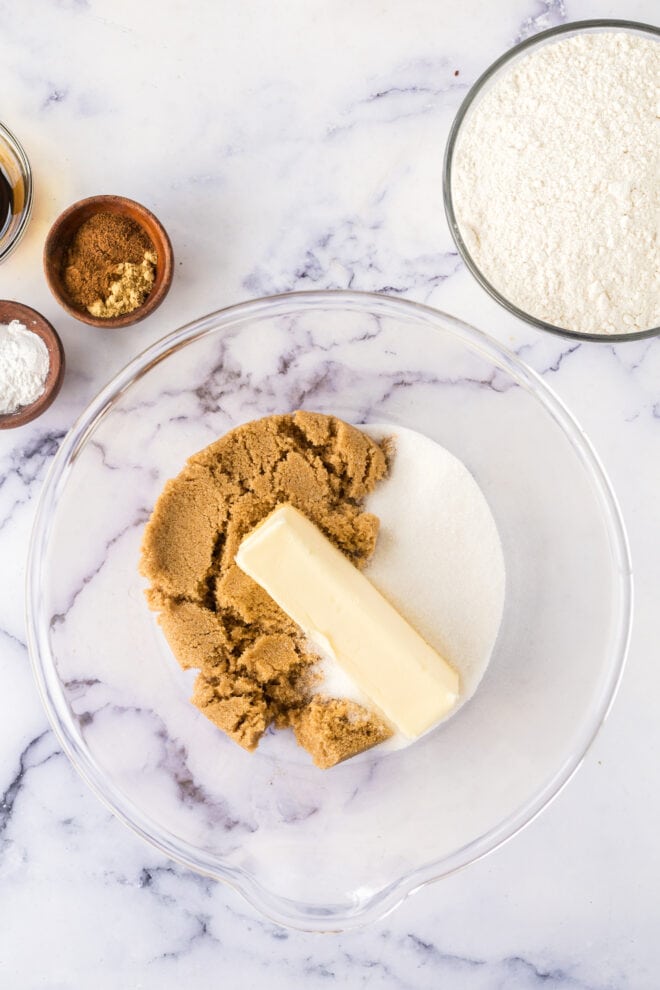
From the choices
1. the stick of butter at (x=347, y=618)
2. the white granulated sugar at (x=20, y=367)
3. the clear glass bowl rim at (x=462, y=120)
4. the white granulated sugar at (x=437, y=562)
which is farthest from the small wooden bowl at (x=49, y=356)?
the clear glass bowl rim at (x=462, y=120)

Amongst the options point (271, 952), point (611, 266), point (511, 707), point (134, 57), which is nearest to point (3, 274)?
point (134, 57)

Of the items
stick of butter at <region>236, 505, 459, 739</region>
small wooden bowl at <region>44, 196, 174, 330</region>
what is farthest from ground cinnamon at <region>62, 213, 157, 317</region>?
stick of butter at <region>236, 505, 459, 739</region>

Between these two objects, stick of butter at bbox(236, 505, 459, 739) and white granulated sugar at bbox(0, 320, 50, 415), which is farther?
white granulated sugar at bbox(0, 320, 50, 415)

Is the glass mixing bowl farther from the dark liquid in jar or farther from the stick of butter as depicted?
the dark liquid in jar

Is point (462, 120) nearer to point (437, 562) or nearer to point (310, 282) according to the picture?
point (310, 282)

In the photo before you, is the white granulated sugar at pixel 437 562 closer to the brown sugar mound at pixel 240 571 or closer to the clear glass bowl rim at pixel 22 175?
the brown sugar mound at pixel 240 571

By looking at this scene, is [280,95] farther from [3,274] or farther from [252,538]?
[252,538]

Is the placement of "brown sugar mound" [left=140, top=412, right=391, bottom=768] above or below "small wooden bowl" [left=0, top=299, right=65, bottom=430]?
below
